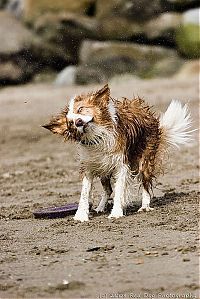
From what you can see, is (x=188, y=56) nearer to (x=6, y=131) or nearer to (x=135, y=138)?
(x=6, y=131)

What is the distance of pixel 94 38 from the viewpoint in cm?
2444

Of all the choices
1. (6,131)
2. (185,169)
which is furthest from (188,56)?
(185,169)

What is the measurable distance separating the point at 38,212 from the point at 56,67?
15873mm

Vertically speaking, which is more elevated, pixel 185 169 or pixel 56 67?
pixel 56 67

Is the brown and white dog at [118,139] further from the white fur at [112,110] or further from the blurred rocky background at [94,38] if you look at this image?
the blurred rocky background at [94,38]

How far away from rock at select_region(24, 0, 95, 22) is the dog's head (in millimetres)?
16760

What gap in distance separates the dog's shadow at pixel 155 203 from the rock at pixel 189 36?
44.9ft

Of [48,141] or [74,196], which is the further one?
[48,141]

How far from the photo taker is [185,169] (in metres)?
12.2

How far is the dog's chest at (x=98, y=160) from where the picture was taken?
862cm

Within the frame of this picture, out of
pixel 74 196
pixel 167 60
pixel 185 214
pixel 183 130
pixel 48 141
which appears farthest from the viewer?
pixel 167 60

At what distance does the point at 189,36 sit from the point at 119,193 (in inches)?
615

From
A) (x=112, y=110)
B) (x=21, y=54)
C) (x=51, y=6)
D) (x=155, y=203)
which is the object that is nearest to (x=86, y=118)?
(x=112, y=110)

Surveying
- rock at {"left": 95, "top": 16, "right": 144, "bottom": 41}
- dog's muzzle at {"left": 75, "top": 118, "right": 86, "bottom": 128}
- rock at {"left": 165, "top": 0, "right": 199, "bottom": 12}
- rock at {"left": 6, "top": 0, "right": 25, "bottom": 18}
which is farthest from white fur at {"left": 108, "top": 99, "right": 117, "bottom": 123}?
rock at {"left": 6, "top": 0, "right": 25, "bottom": 18}
